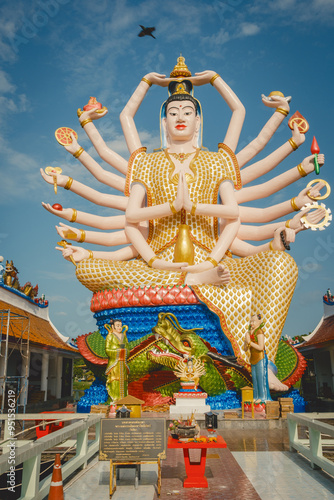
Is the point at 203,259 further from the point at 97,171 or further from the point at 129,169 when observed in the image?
the point at 97,171

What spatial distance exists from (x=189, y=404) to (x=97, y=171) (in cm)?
805

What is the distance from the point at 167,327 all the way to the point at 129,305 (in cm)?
150

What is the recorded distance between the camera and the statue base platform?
9.16 meters

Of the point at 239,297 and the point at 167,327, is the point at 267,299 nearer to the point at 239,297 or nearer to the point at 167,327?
the point at 239,297

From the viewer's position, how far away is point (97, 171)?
14484 millimetres

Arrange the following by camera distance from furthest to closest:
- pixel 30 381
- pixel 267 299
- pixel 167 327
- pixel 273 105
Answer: pixel 30 381 → pixel 273 105 → pixel 267 299 → pixel 167 327

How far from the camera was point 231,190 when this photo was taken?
1325cm

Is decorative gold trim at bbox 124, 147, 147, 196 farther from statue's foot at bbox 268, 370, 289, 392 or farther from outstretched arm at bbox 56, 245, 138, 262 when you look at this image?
statue's foot at bbox 268, 370, 289, 392

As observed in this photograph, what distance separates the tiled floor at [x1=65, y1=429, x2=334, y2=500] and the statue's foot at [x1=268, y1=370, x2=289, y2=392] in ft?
12.2

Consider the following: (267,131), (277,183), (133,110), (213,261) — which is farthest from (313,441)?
(133,110)

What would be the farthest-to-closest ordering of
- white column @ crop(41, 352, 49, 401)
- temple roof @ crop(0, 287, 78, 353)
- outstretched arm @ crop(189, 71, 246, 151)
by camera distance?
white column @ crop(41, 352, 49, 401) < outstretched arm @ crop(189, 71, 246, 151) < temple roof @ crop(0, 287, 78, 353)

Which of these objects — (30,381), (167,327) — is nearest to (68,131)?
(167,327)

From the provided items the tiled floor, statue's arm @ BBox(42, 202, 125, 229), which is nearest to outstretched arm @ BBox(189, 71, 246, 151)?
statue's arm @ BBox(42, 202, 125, 229)

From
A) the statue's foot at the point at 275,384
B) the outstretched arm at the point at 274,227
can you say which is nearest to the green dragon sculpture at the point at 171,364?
the statue's foot at the point at 275,384
